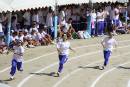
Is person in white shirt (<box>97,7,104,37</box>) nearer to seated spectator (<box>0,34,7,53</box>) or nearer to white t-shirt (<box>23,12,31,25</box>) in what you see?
white t-shirt (<box>23,12,31,25</box>)

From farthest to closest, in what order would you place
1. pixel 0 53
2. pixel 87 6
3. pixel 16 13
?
pixel 87 6
pixel 16 13
pixel 0 53

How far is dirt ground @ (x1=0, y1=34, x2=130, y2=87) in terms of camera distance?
11248 millimetres

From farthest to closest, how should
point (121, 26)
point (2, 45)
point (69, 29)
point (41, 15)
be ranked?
point (121, 26) → point (69, 29) → point (41, 15) → point (2, 45)

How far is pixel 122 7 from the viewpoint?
21.5 meters

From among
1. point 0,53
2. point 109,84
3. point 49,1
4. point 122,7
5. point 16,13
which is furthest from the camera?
point 122,7

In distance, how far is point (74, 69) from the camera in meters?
13.4

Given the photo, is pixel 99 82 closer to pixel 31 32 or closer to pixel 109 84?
pixel 109 84

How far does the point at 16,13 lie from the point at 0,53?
3.36 metres

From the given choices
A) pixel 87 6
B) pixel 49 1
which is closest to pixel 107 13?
pixel 87 6

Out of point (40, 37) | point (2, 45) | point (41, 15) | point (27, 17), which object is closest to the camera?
point (2, 45)

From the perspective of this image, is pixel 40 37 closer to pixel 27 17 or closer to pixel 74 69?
pixel 27 17

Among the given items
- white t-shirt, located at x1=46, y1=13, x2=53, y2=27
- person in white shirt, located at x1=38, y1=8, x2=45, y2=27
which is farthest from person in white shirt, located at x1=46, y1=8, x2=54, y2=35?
person in white shirt, located at x1=38, y1=8, x2=45, y2=27

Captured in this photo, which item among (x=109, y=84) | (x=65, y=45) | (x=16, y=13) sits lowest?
(x=109, y=84)

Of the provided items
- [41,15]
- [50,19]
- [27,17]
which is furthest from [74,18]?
[27,17]
